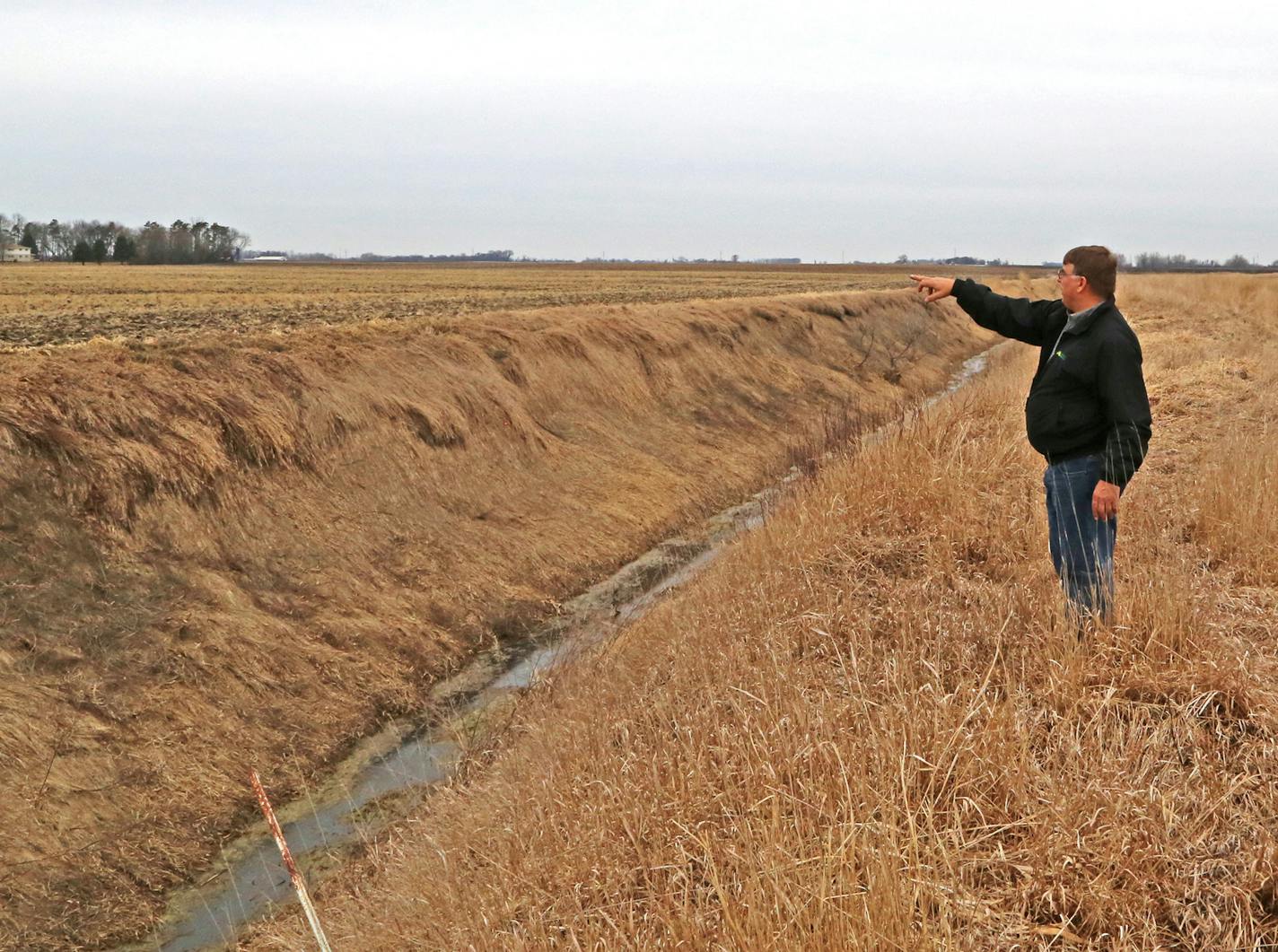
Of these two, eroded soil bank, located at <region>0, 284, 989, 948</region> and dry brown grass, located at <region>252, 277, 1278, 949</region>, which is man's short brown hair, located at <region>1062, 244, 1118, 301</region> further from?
eroded soil bank, located at <region>0, 284, 989, 948</region>

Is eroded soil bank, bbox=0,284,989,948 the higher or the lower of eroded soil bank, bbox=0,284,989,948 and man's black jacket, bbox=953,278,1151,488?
the lower

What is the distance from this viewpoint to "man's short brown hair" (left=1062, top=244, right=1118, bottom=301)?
4.57 m

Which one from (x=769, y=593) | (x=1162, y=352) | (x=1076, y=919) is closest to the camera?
(x=1076, y=919)

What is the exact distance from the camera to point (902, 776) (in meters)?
3.63

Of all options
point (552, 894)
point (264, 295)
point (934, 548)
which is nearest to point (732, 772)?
point (552, 894)

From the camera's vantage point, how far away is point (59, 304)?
2592 cm

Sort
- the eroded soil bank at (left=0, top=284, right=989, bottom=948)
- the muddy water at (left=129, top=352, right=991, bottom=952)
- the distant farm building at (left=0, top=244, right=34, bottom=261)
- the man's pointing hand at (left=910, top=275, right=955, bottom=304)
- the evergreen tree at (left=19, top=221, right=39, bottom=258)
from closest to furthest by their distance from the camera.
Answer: the man's pointing hand at (left=910, top=275, right=955, bottom=304), the muddy water at (left=129, top=352, right=991, bottom=952), the eroded soil bank at (left=0, top=284, right=989, bottom=948), the distant farm building at (left=0, top=244, right=34, bottom=261), the evergreen tree at (left=19, top=221, right=39, bottom=258)

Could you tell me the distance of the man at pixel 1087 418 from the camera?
444 cm

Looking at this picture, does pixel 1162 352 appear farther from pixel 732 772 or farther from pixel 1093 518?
pixel 732 772

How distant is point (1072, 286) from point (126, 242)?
99.0 metres

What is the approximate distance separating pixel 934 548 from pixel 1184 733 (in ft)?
9.54

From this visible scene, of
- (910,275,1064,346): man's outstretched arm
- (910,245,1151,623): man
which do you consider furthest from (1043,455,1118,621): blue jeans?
(910,275,1064,346): man's outstretched arm

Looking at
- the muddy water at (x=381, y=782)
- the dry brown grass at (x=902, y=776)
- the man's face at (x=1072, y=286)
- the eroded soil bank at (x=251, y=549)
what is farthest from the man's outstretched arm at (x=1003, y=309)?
the eroded soil bank at (x=251, y=549)

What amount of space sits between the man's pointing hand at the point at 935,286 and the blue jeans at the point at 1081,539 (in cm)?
118
